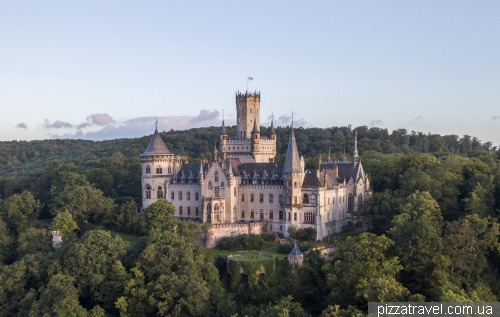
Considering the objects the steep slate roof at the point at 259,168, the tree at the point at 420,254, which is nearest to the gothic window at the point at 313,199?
the steep slate roof at the point at 259,168

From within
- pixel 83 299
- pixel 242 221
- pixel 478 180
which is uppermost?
pixel 478 180

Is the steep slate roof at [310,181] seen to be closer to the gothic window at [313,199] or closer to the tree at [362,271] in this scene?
the gothic window at [313,199]

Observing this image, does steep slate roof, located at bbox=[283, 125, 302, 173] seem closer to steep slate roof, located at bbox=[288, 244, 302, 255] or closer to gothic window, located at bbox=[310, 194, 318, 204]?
gothic window, located at bbox=[310, 194, 318, 204]

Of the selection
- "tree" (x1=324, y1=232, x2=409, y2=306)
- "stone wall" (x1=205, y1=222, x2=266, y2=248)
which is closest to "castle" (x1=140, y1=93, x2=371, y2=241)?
"stone wall" (x1=205, y1=222, x2=266, y2=248)

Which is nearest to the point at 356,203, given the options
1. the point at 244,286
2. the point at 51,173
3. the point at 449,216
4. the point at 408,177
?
the point at 408,177

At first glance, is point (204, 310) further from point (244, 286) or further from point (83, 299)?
point (83, 299)
